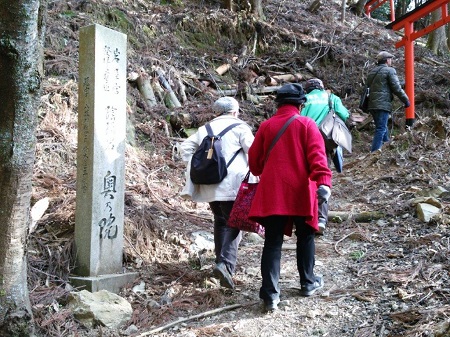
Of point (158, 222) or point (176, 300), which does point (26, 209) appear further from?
point (158, 222)

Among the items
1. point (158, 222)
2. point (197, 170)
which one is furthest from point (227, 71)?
point (197, 170)

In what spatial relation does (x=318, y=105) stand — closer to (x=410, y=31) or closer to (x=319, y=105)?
(x=319, y=105)

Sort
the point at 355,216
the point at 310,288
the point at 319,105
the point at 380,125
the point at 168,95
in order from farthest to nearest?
the point at 168,95
the point at 380,125
the point at 355,216
the point at 319,105
the point at 310,288

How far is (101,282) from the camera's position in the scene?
14.5 ft

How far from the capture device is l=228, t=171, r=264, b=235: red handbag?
4090 mm

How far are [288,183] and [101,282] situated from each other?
6.54 ft

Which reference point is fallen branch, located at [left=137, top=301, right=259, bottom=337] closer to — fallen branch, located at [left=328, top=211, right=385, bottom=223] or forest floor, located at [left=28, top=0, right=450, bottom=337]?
forest floor, located at [left=28, top=0, right=450, bottom=337]

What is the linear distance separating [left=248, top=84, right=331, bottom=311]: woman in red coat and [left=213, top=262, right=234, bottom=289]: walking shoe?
0.62 metres

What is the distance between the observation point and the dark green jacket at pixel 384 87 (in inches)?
329

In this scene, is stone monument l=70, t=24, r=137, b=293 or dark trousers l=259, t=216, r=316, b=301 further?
stone monument l=70, t=24, r=137, b=293

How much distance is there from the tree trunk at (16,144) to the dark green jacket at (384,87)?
21.7 ft

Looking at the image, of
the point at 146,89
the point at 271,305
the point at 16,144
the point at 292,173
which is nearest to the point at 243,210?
the point at 292,173

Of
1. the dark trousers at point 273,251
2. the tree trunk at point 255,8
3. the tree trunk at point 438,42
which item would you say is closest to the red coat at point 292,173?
the dark trousers at point 273,251

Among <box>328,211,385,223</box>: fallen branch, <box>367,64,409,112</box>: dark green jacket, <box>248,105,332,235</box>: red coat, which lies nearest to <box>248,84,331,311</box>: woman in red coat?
<box>248,105,332,235</box>: red coat
